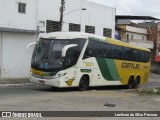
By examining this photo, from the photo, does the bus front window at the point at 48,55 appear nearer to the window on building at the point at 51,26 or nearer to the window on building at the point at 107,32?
the window on building at the point at 51,26

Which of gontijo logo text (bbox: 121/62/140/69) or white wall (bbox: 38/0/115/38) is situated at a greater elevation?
white wall (bbox: 38/0/115/38)

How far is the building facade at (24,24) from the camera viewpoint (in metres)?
33.2

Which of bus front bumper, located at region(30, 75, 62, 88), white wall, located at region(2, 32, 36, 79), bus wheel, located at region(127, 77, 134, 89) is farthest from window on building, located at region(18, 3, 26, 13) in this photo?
bus front bumper, located at region(30, 75, 62, 88)

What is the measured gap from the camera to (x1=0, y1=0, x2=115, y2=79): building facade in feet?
109

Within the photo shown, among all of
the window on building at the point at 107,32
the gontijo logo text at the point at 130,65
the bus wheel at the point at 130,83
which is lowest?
the bus wheel at the point at 130,83

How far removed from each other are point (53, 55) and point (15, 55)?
41.5 feet

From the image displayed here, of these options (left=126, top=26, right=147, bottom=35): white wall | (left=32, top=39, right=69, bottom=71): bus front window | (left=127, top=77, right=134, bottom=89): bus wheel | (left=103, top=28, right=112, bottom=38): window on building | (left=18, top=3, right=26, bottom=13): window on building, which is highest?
(left=18, top=3, right=26, bottom=13): window on building

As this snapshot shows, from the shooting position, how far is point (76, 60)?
23.2 metres

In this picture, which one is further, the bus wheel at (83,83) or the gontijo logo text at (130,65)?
the gontijo logo text at (130,65)

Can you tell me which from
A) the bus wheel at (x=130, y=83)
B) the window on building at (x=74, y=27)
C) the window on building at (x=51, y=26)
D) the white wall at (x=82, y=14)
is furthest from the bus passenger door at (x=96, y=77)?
the window on building at (x=74, y=27)

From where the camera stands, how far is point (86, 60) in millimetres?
24047

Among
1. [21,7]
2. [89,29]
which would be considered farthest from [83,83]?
[89,29]

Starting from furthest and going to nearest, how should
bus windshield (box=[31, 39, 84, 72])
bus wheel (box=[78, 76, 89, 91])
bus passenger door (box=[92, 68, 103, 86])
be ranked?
1. bus passenger door (box=[92, 68, 103, 86])
2. bus wheel (box=[78, 76, 89, 91])
3. bus windshield (box=[31, 39, 84, 72])

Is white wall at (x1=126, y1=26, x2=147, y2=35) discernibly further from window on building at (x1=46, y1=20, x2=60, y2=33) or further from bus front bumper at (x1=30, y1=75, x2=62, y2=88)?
bus front bumper at (x1=30, y1=75, x2=62, y2=88)
